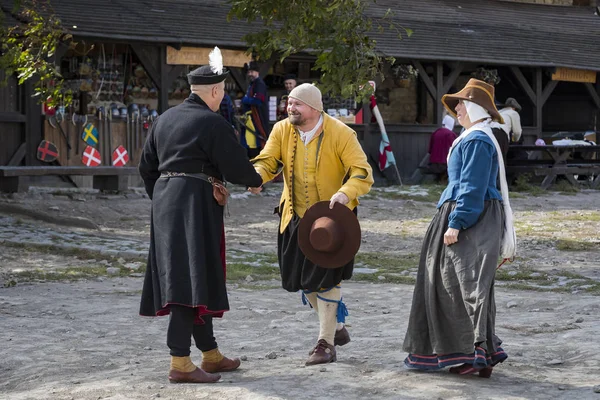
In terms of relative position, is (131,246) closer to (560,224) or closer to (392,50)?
(560,224)

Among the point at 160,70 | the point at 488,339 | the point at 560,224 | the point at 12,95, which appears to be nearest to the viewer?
the point at 488,339

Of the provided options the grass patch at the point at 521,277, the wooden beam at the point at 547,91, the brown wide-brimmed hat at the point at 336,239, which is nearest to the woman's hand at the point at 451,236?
the brown wide-brimmed hat at the point at 336,239

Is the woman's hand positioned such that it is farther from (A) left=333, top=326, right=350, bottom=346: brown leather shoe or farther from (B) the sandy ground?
(A) left=333, top=326, right=350, bottom=346: brown leather shoe

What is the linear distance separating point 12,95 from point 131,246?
667 centimetres

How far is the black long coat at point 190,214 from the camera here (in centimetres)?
593

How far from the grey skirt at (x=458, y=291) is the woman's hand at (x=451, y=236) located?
58 millimetres

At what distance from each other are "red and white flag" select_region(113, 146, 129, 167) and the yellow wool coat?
493 inches

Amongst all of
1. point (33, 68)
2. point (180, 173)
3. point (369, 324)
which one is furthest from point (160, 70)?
point (180, 173)

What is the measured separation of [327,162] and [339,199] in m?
0.36

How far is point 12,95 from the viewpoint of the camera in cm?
1792

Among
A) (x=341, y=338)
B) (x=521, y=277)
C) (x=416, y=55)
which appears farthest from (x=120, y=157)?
(x=341, y=338)

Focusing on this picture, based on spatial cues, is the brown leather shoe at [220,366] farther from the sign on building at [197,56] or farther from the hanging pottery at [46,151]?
the sign on building at [197,56]

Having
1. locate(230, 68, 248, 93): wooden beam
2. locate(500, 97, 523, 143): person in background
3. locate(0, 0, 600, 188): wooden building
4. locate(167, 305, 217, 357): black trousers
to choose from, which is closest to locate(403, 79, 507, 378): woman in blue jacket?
locate(167, 305, 217, 357): black trousers

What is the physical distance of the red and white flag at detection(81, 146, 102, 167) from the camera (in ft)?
60.7
